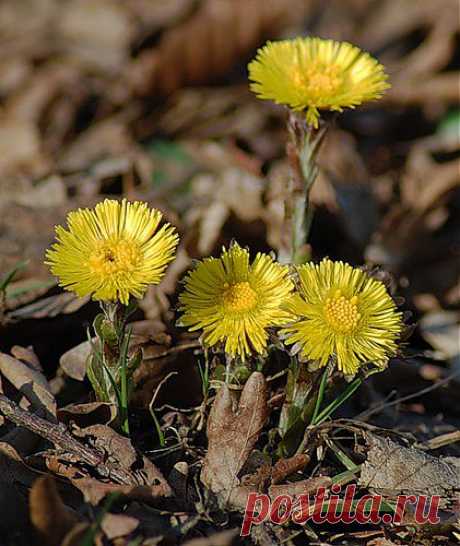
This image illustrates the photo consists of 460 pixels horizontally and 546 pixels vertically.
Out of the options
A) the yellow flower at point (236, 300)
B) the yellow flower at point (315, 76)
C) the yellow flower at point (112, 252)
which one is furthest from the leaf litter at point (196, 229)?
the yellow flower at point (315, 76)

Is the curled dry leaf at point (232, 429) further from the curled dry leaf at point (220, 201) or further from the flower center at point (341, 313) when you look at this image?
the curled dry leaf at point (220, 201)

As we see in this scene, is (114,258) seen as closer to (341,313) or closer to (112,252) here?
(112,252)

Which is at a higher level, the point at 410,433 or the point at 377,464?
the point at 410,433

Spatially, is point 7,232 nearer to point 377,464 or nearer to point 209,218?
point 209,218

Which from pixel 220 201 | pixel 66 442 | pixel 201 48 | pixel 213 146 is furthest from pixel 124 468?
pixel 201 48

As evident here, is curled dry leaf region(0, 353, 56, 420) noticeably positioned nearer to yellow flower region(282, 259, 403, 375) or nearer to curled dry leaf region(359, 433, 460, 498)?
yellow flower region(282, 259, 403, 375)

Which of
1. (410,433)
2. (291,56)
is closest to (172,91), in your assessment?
(291,56)
